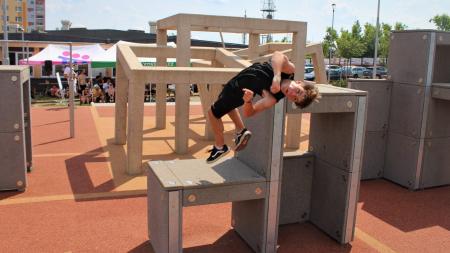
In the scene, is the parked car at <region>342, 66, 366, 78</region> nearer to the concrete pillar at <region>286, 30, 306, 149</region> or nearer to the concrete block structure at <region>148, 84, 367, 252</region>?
the concrete pillar at <region>286, 30, 306, 149</region>

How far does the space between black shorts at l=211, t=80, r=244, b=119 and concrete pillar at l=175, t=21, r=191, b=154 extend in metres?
5.73

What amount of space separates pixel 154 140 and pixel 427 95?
7.99m

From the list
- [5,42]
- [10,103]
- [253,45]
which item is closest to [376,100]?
[253,45]

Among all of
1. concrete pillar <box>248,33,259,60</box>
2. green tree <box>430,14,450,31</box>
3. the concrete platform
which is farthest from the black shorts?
green tree <box>430,14,450,31</box>

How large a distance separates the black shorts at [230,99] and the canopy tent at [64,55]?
18.2 meters

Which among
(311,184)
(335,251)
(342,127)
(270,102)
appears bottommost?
(335,251)

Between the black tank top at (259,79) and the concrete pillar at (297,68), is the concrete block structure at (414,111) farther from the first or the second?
the black tank top at (259,79)

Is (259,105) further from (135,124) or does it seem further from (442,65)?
(442,65)

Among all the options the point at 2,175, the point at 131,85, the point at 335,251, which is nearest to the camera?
the point at 335,251

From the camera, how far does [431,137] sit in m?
9.37

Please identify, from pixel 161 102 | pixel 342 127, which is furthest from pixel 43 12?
pixel 342 127

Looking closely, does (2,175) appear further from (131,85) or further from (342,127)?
(342,127)

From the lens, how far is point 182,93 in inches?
447

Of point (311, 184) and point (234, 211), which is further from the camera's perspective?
point (311, 184)
